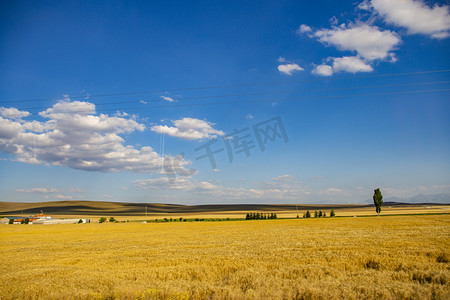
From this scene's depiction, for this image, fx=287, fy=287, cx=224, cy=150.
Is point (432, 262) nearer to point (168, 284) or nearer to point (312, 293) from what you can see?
point (312, 293)

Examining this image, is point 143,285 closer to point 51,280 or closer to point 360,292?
point 51,280

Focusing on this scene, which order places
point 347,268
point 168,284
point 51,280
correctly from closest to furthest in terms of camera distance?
point 168,284
point 51,280
point 347,268

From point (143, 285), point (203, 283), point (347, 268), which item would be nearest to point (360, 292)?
point (347, 268)

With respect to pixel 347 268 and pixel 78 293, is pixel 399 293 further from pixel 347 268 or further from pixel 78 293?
pixel 78 293

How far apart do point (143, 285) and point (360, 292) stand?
322 inches

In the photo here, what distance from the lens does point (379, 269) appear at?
13.6m

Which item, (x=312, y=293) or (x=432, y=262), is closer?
(x=312, y=293)

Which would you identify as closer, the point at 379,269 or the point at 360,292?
the point at 360,292

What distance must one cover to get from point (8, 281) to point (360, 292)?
15480mm

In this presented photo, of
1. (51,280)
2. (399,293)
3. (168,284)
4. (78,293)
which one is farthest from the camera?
(51,280)

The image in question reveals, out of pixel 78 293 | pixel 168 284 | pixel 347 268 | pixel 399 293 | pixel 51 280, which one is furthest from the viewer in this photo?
pixel 347 268

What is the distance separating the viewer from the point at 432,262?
14703 mm

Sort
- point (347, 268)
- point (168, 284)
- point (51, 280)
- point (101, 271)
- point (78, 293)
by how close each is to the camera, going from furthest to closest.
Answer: point (101, 271) < point (347, 268) < point (51, 280) < point (168, 284) < point (78, 293)

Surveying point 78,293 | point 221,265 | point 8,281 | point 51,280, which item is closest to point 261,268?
point 221,265
